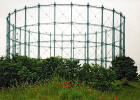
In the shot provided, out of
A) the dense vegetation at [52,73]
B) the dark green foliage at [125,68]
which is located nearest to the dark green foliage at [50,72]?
the dense vegetation at [52,73]

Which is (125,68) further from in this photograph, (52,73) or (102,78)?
(52,73)

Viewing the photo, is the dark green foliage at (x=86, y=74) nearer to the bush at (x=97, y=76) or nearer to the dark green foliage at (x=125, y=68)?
the bush at (x=97, y=76)

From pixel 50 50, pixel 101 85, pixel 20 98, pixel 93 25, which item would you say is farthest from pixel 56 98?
pixel 50 50

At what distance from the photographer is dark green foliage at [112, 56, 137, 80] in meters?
17.0

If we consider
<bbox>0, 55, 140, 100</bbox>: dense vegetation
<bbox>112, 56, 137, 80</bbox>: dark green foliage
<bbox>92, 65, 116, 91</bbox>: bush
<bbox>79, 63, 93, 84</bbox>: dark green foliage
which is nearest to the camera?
<bbox>0, 55, 140, 100</bbox>: dense vegetation

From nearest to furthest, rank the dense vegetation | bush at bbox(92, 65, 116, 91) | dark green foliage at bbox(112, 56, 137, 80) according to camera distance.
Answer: the dense vegetation → bush at bbox(92, 65, 116, 91) → dark green foliage at bbox(112, 56, 137, 80)

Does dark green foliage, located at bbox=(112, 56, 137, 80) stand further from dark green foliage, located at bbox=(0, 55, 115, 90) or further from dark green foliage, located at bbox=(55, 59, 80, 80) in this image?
dark green foliage, located at bbox=(55, 59, 80, 80)

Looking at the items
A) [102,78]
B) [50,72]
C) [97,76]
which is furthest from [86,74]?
[50,72]

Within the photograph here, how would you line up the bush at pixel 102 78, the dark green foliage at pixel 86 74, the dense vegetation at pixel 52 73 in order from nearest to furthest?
the dense vegetation at pixel 52 73 → the bush at pixel 102 78 → the dark green foliage at pixel 86 74

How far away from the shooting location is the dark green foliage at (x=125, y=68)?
16953 mm

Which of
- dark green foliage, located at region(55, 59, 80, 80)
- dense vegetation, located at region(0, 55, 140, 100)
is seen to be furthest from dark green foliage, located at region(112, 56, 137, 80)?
dark green foliage, located at region(55, 59, 80, 80)

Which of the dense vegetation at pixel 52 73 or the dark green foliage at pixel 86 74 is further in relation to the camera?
the dark green foliage at pixel 86 74

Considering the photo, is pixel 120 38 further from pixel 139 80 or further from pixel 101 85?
pixel 101 85

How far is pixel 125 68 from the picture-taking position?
16953mm
